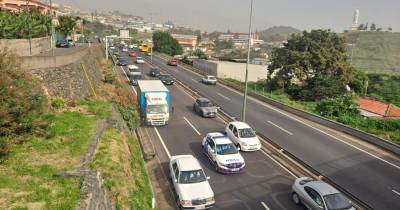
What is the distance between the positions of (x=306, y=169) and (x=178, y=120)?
13.8 meters

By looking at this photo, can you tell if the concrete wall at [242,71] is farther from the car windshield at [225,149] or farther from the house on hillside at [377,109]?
the car windshield at [225,149]

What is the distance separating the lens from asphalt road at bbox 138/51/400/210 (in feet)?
54.1

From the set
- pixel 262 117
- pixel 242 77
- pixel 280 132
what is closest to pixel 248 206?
pixel 280 132

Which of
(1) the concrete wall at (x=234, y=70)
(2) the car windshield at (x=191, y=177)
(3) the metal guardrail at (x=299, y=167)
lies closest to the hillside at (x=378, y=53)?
(1) the concrete wall at (x=234, y=70)

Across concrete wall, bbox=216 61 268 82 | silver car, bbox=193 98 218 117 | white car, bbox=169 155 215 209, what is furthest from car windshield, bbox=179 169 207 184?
concrete wall, bbox=216 61 268 82

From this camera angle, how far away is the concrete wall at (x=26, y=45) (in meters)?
31.0

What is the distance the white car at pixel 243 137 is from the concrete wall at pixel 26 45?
22.5m

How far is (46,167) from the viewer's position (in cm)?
1288

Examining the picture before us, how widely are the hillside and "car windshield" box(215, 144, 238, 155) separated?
3548 inches

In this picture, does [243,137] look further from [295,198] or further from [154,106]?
[154,106]

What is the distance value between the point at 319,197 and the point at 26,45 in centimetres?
3605

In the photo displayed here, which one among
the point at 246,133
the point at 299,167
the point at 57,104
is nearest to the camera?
the point at 299,167

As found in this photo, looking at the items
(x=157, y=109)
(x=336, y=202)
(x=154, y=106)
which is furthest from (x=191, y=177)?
(x=154, y=106)

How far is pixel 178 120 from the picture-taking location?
2891cm
